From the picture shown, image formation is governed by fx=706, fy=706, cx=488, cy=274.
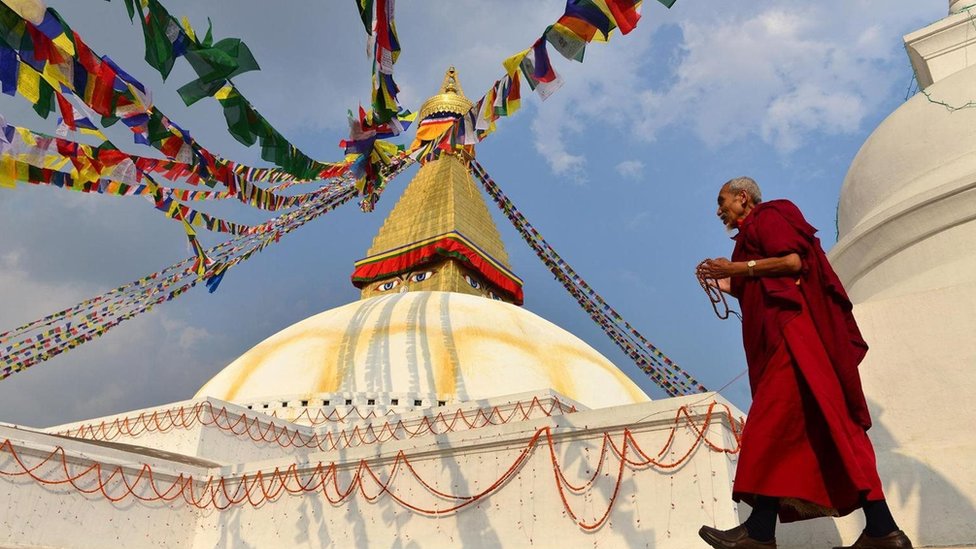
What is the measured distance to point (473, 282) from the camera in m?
19.1

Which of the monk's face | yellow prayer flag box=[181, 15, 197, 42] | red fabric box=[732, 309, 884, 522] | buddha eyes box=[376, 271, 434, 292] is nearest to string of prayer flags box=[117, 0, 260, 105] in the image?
yellow prayer flag box=[181, 15, 197, 42]

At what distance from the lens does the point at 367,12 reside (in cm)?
435

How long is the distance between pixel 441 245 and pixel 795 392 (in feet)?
54.8

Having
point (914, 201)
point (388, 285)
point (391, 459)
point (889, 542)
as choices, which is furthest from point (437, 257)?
point (889, 542)

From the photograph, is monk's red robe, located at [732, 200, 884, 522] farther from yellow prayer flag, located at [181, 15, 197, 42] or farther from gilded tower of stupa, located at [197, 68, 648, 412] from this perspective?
gilded tower of stupa, located at [197, 68, 648, 412]

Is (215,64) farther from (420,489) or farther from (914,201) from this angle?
(914,201)

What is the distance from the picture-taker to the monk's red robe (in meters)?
2.00

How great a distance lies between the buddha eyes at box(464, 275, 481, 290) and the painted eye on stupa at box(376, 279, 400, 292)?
200 cm

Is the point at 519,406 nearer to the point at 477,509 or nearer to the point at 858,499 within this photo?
the point at 477,509

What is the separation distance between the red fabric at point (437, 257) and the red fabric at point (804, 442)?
1635 cm

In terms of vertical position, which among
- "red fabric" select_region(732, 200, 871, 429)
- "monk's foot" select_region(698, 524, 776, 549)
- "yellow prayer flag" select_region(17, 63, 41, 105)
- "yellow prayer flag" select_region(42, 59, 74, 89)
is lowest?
"monk's foot" select_region(698, 524, 776, 549)

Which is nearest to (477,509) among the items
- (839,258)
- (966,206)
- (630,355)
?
(839,258)

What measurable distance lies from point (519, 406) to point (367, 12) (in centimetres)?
669

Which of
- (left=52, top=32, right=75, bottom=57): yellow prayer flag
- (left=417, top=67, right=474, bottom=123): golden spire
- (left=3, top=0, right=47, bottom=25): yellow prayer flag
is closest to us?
(left=3, top=0, right=47, bottom=25): yellow prayer flag
